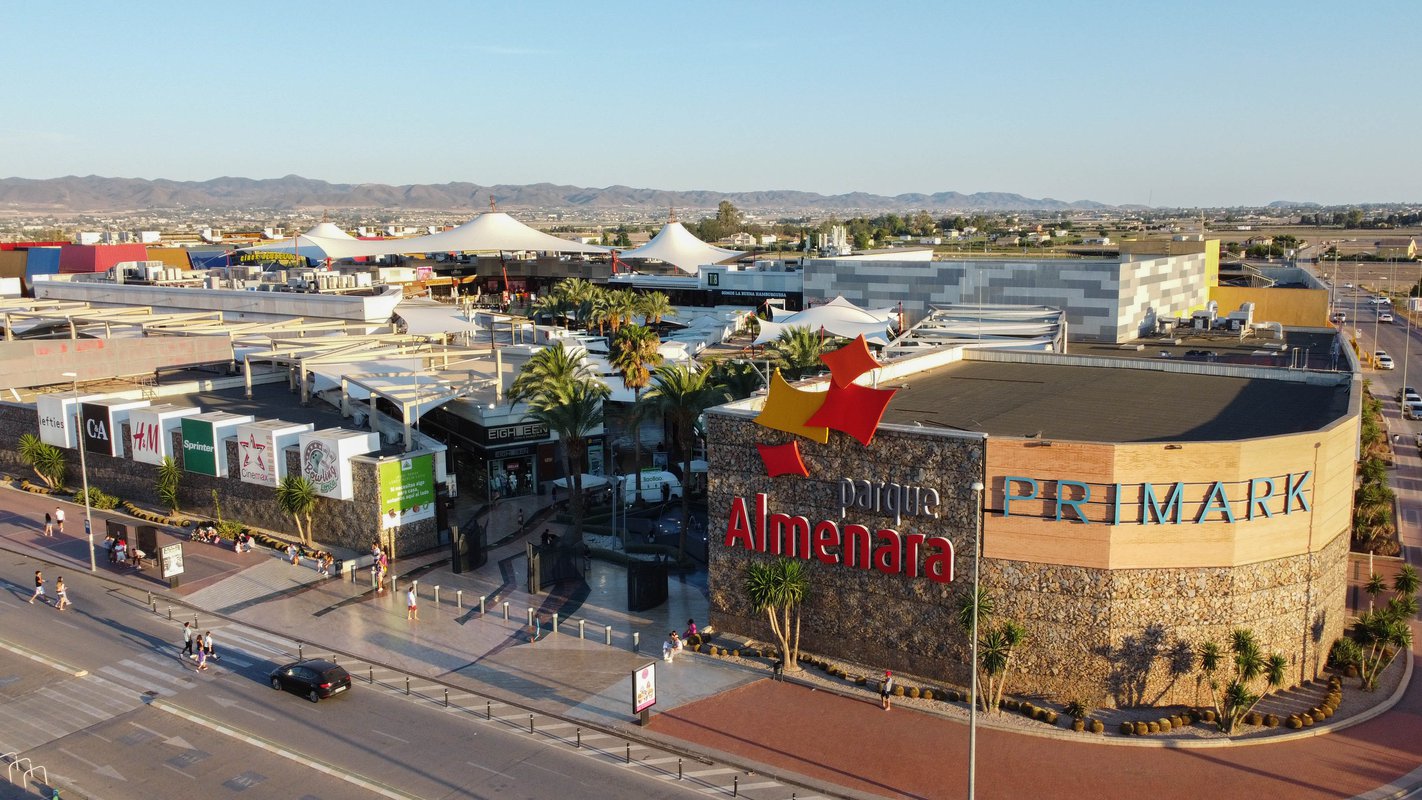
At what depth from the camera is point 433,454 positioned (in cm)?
4438

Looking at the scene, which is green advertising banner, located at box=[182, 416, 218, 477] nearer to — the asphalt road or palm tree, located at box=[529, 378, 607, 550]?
the asphalt road

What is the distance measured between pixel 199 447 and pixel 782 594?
29325 mm

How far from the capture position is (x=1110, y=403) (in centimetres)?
3738

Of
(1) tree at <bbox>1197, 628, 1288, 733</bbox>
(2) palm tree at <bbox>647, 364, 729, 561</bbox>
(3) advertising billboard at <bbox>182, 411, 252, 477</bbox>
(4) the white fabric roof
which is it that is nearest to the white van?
(2) palm tree at <bbox>647, 364, 729, 561</bbox>

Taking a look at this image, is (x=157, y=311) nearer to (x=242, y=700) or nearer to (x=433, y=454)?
(x=433, y=454)

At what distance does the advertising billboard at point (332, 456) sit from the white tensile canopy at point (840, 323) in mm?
27754

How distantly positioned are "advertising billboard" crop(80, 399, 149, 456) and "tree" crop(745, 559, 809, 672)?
111 ft

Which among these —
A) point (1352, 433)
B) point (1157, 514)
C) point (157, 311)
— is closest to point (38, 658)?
point (1157, 514)

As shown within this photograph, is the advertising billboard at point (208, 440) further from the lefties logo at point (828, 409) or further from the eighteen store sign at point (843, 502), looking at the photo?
the lefties logo at point (828, 409)

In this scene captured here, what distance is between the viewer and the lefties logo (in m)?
30.6

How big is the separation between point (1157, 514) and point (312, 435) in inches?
1242

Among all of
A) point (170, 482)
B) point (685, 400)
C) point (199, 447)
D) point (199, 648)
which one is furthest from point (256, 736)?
point (170, 482)

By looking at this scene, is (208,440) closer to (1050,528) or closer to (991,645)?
(991,645)

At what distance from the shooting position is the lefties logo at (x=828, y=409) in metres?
30.6
